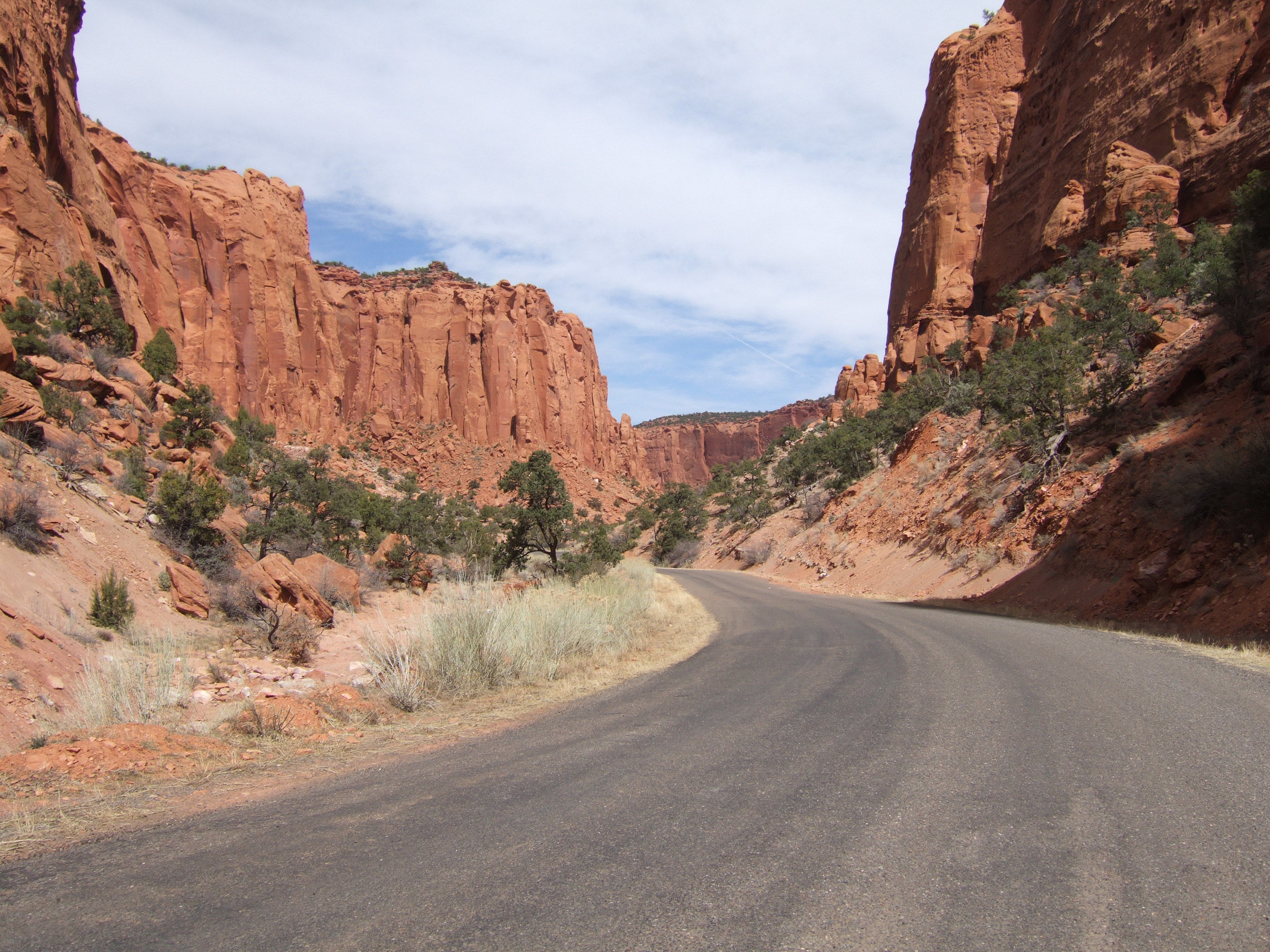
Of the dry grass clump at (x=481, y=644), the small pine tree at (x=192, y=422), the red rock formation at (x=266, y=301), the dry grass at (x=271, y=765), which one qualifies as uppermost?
the red rock formation at (x=266, y=301)

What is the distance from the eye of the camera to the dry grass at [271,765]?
13.2 feet

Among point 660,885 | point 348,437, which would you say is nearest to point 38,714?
point 660,885

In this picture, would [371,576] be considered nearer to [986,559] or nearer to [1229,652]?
[986,559]

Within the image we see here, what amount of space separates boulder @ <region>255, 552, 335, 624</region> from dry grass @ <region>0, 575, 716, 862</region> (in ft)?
25.3

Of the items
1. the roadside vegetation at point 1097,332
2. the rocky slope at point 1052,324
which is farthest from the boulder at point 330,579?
the roadside vegetation at point 1097,332

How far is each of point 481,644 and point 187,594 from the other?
7.60 m

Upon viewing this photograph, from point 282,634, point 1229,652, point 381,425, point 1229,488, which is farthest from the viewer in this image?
point 381,425

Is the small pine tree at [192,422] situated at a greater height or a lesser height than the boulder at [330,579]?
greater

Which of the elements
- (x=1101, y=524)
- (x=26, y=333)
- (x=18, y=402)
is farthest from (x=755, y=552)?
(x=18, y=402)

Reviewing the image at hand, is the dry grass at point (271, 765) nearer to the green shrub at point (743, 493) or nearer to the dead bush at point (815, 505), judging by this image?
the dead bush at point (815, 505)

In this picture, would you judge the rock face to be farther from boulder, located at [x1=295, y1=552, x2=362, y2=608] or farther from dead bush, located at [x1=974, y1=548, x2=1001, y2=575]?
boulder, located at [x1=295, y1=552, x2=362, y2=608]

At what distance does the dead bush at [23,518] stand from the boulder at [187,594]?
214 cm

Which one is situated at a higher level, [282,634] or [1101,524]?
[1101,524]

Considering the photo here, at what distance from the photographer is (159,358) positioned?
24.8 m
